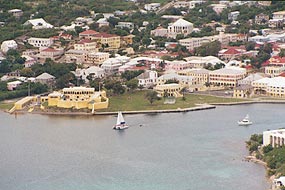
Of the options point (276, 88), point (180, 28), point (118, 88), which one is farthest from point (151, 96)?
point (180, 28)

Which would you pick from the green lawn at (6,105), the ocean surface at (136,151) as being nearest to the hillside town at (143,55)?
the green lawn at (6,105)

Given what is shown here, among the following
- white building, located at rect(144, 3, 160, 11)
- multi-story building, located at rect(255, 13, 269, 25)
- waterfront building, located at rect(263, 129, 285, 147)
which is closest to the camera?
waterfront building, located at rect(263, 129, 285, 147)

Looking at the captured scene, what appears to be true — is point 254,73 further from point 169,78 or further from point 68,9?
point 68,9

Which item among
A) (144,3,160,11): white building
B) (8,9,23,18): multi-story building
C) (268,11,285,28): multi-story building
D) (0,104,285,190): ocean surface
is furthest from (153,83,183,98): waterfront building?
(144,3,160,11): white building

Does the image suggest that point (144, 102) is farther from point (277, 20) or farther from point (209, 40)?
point (277, 20)

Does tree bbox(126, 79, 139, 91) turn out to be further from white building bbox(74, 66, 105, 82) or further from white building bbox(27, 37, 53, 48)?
white building bbox(27, 37, 53, 48)

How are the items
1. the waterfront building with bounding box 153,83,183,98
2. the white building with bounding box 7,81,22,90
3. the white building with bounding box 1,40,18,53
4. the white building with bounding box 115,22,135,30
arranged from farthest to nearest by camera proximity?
the white building with bounding box 115,22,135,30 < the white building with bounding box 1,40,18,53 < the white building with bounding box 7,81,22,90 < the waterfront building with bounding box 153,83,183,98

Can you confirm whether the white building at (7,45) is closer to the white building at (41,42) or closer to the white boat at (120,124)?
the white building at (41,42)

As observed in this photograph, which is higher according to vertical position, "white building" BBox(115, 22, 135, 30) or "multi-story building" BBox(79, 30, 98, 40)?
"white building" BBox(115, 22, 135, 30)
